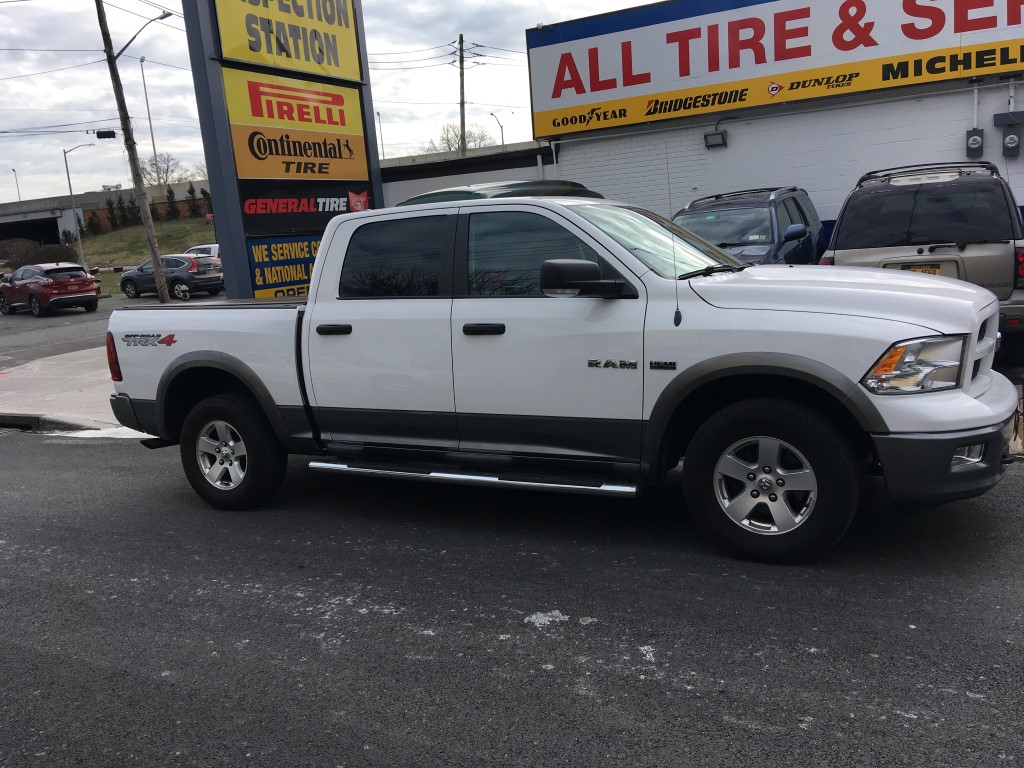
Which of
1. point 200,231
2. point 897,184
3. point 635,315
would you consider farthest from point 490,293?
point 200,231

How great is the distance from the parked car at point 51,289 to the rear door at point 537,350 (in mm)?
27633

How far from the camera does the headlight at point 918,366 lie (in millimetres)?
3742

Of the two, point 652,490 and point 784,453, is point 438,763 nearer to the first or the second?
point 784,453

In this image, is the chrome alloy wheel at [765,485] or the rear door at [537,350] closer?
the chrome alloy wheel at [765,485]

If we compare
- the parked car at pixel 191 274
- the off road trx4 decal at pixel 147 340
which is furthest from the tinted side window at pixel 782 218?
the parked car at pixel 191 274

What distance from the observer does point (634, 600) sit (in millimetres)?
3941

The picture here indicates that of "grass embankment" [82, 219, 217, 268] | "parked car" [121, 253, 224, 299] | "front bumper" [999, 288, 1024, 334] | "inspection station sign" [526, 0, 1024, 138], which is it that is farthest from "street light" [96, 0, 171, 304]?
"grass embankment" [82, 219, 217, 268]

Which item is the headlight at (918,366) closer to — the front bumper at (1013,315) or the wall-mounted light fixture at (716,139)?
the front bumper at (1013,315)

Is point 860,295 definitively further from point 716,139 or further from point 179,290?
point 179,290

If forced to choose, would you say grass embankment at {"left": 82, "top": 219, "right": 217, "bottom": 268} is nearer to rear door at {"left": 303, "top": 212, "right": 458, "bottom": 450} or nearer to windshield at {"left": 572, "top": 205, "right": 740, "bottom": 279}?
rear door at {"left": 303, "top": 212, "right": 458, "bottom": 450}

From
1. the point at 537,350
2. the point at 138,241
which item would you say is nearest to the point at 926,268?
the point at 537,350

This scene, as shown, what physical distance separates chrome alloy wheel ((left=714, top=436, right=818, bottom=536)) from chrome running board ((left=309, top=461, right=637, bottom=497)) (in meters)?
0.49

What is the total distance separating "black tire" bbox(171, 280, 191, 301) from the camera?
29.3m

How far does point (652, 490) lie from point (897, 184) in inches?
169
